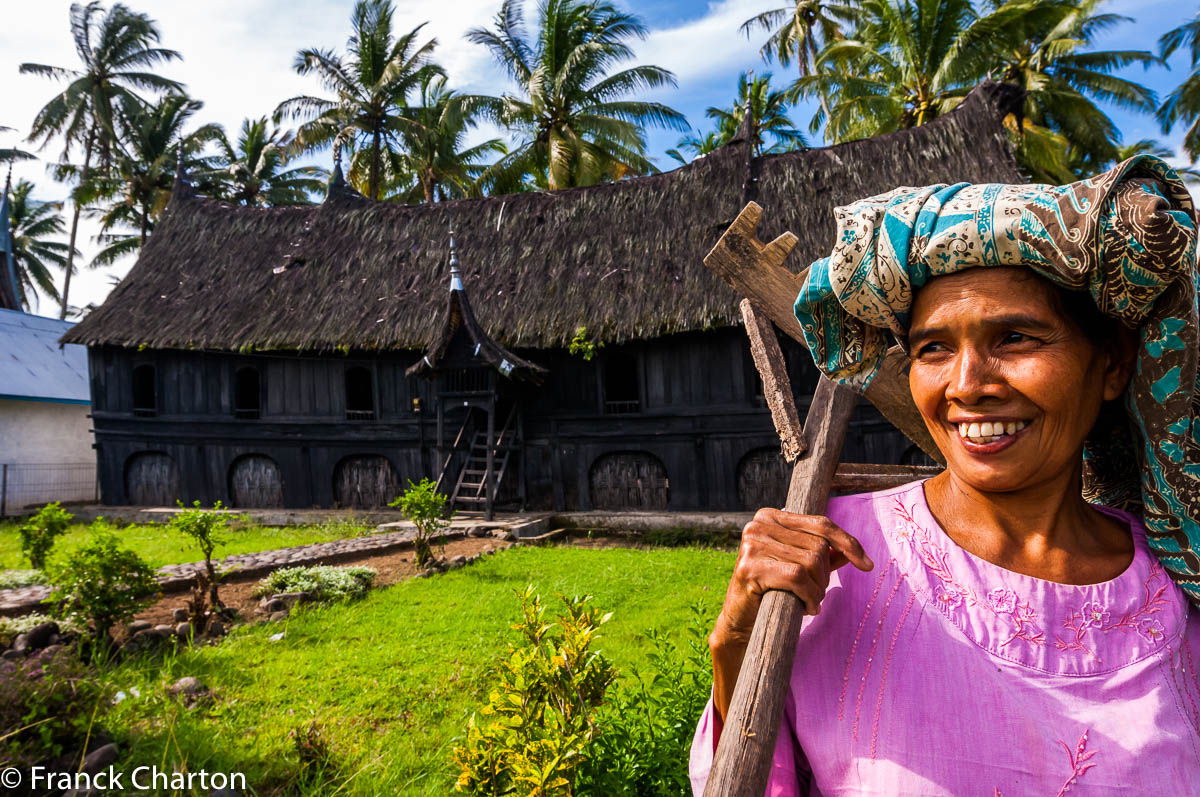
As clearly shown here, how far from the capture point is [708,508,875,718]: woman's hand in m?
1.36

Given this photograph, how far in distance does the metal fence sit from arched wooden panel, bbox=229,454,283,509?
4950 mm

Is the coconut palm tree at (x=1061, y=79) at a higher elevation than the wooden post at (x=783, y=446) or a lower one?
higher

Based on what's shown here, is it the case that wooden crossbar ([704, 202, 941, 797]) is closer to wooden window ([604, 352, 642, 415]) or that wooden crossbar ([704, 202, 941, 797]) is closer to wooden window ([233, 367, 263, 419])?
wooden window ([604, 352, 642, 415])

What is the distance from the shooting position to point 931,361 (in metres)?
1.49

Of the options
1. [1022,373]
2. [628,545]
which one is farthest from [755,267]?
[628,545]

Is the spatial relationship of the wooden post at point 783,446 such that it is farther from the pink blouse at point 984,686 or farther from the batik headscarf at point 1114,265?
the batik headscarf at point 1114,265

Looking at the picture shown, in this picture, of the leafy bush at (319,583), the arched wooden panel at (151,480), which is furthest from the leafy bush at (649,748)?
the arched wooden panel at (151,480)

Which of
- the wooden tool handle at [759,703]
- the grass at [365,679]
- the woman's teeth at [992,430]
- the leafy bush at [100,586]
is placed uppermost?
the woman's teeth at [992,430]

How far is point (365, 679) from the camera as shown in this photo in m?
5.29

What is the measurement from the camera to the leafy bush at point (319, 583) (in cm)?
767

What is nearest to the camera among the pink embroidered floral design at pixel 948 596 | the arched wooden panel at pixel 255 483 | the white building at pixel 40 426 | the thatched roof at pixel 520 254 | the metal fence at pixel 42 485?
the pink embroidered floral design at pixel 948 596

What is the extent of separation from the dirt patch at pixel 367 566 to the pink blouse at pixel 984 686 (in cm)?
690

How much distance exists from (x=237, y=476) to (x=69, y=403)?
8.81 meters

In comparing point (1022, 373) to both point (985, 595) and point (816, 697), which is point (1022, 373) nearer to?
point (985, 595)
